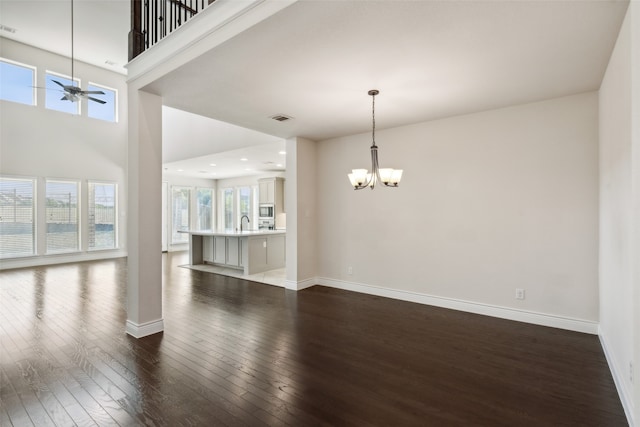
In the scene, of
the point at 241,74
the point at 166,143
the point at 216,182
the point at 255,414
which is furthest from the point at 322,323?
the point at 216,182

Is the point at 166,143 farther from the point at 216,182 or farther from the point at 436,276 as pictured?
the point at 436,276

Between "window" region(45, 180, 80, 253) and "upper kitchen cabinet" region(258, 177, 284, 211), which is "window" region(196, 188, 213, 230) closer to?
"upper kitchen cabinet" region(258, 177, 284, 211)

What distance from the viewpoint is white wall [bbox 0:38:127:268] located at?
7.37 metres

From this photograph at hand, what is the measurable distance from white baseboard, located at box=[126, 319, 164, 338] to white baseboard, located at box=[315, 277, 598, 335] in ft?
9.59

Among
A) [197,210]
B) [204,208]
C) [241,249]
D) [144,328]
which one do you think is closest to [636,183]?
[144,328]

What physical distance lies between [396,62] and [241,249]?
5.24 m

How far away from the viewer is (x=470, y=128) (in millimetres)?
4184

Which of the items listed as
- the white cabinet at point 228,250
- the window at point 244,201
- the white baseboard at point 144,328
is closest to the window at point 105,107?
the window at point 244,201

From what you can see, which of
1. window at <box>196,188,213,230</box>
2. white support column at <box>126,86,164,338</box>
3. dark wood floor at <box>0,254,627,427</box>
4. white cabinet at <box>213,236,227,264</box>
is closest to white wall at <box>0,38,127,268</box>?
window at <box>196,188,213,230</box>

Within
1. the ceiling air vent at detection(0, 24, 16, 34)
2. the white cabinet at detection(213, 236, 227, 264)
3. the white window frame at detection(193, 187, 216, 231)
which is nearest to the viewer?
the ceiling air vent at detection(0, 24, 16, 34)

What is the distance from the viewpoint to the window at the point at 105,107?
883 cm

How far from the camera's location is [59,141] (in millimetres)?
8109

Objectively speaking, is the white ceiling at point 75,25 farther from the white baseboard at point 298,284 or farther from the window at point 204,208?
the white baseboard at point 298,284

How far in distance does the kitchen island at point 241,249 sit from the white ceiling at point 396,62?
2.94 meters
